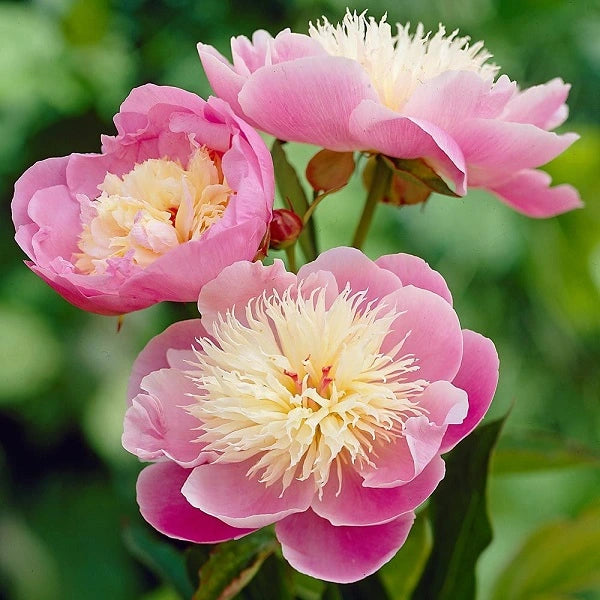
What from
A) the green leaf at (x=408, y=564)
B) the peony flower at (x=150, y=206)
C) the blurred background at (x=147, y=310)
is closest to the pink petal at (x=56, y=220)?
the peony flower at (x=150, y=206)

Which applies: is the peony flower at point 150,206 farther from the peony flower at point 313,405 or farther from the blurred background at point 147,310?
the blurred background at point 147,310

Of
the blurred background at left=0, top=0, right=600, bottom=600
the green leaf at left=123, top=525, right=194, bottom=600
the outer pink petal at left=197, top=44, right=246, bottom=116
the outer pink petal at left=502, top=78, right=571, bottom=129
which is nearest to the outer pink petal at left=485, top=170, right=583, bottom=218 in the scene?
the outer pink petal at left=502, top=78, right=571, bottom=129

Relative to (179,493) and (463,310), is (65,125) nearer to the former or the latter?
(463,310)

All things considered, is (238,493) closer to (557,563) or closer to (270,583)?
(270,583)

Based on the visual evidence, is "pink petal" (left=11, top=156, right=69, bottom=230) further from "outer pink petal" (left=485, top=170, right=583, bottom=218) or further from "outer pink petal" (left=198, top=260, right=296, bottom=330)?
"outer pink petal" (left=485, top=170, right=583, bottom=218)

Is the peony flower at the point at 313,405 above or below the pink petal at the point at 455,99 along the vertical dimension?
below

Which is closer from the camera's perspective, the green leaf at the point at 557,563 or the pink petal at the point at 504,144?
the pink petal at the point at 504,144

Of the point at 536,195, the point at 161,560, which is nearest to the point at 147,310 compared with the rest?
the point at 161,560
